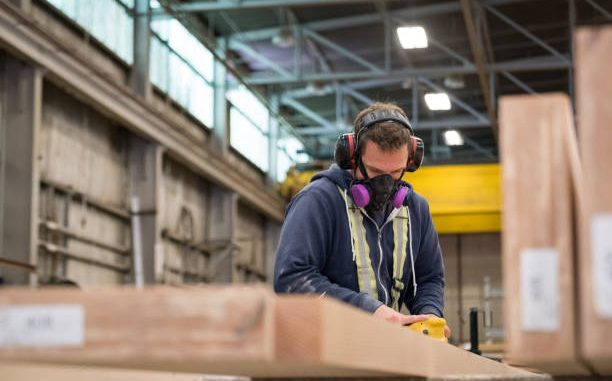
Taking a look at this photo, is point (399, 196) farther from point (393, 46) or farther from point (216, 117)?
point (393, 46)

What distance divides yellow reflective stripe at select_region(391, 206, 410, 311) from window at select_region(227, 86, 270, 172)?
521 inches

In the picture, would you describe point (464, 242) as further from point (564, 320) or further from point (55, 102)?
point (564, 320)

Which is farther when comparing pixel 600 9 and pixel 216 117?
pixel 216 117

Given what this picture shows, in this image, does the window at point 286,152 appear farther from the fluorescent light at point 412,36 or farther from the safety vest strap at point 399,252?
the safety vest strap at point 399,252

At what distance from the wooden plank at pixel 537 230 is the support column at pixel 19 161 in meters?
8.44

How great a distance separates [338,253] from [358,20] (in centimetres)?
1291

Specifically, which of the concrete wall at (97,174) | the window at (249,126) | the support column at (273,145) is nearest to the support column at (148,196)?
the concrete wall at (97,174)

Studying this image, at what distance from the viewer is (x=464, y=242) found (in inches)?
591

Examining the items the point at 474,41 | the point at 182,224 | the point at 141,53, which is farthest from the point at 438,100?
the point at 141,53

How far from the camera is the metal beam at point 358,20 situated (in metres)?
15.4

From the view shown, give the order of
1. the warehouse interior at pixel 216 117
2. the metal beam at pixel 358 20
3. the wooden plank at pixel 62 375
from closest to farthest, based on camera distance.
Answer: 1. the wooden plank at pixel 62 375
2. the warehouse interior at pixel 216 117
3. the metal beam at pixel 358 20

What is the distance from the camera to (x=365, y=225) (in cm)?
332

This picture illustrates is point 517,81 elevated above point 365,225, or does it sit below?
above

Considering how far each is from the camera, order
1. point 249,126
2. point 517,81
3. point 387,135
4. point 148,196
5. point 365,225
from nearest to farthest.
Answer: point 387,135
point 365,225
point 148,196
point 517,81
point 249,126
